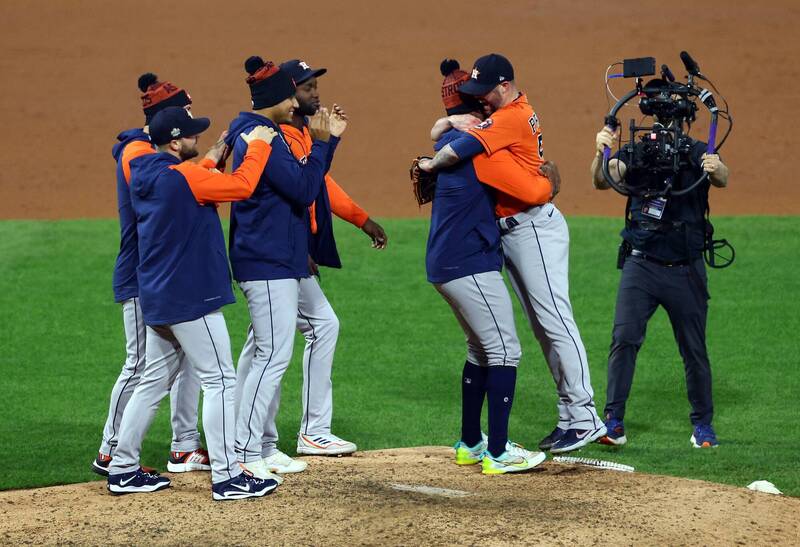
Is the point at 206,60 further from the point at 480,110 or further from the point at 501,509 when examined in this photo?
the point at 501,509

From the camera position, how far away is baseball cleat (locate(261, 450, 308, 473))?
5.50 meters

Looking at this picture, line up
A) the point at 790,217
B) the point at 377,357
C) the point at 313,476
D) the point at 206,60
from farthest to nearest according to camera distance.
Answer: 1. the point at 206,60
2. the point at 790,217
3. the point at 377,357
4. the point at 313,476

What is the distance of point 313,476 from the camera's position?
542 cm

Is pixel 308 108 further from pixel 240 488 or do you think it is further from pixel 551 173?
pixel 240 488

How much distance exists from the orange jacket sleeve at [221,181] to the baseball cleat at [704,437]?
119 inches

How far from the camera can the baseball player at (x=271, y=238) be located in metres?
5.27

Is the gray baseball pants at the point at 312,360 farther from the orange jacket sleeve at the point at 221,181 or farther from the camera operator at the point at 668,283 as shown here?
the camera operator at the point at 668,283

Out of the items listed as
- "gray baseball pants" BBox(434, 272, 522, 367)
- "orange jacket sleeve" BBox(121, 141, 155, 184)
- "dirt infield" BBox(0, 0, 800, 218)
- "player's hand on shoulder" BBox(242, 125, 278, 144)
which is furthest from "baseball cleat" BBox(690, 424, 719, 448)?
"dirt infield" BBox(0, 0, 800, 218)

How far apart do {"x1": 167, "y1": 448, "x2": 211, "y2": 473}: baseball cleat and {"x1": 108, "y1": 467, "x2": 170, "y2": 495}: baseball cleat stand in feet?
1.35

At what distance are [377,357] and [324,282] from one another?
248 cm

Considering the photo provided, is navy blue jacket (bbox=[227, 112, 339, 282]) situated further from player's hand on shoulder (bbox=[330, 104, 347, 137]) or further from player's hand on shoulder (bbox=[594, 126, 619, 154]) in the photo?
Answer: player's hand on shoulder (bbox=[594, 126, 619, 154])

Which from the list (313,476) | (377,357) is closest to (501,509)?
(313,476)

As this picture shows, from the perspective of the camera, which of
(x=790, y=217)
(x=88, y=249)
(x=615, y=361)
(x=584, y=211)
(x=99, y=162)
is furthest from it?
(x=99, y=162)

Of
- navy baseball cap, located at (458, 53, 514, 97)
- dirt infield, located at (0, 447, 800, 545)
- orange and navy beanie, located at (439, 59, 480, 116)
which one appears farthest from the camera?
orange and navy beanie, located at (439, 59, 480, 116)
